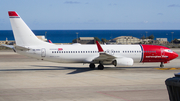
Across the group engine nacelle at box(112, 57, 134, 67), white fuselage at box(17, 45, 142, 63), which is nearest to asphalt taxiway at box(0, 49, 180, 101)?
engine nacelle at box(112, 57, 134, 67)

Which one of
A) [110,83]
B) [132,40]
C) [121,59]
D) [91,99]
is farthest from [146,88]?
[132,40]

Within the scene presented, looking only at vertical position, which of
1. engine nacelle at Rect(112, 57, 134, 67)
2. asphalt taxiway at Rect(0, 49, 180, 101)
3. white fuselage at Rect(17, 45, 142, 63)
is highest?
white fuselage at Rect(17, 45, 142, 63)

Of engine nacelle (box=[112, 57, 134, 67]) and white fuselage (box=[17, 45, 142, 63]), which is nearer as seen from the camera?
engine nacelle (box=[112, 57, 134, 67])

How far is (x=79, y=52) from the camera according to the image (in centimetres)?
3391

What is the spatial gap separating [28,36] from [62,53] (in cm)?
515

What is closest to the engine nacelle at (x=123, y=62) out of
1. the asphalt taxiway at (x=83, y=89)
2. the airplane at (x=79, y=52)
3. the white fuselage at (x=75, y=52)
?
the airplane at (x=79, y=52)

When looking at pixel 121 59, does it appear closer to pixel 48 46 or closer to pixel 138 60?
pixel 138 60

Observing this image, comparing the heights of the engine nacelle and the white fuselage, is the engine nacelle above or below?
below

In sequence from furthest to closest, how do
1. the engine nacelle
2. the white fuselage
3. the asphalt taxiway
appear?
1. the white fuselage
2. the engine nacelle
3. the asphalt taxiway

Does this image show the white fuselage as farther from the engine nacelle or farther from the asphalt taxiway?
the asphalt taxiway

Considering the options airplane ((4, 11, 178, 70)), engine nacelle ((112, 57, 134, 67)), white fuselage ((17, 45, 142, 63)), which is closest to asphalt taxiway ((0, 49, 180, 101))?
engine nacelle ((112, 57, 134, 67))

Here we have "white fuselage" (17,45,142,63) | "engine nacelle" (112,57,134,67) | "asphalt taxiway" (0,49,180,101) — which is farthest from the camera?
"white fuselage" (17,45,142,63)

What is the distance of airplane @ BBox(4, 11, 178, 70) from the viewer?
3188 centimetres

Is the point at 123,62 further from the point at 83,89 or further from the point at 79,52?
the point at 83,89
